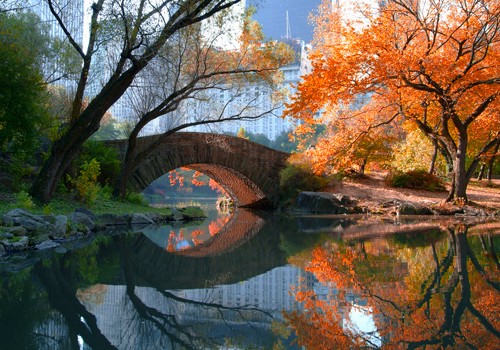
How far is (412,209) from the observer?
15.3 metres

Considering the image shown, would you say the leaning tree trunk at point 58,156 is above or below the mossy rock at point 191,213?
above

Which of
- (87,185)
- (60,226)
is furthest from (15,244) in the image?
(87,185)

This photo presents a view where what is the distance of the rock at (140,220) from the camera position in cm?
1246

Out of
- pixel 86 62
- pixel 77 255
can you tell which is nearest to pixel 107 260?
pixel 77 255

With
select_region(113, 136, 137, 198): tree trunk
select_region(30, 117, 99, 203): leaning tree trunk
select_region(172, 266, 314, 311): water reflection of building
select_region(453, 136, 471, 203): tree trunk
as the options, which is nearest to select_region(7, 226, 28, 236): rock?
select_region(30, 117, 99, 203): leaning tree trunk

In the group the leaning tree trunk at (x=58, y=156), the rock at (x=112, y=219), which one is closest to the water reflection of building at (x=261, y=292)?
the rock at (x=112, y=219)

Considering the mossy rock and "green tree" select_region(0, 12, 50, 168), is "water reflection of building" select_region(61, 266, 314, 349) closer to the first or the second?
"green tree" select_region(0, 12, 50, 168)

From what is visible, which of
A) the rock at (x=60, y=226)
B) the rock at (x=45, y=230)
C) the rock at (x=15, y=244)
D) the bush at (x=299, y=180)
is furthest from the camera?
the bush at (x=299, y=180)

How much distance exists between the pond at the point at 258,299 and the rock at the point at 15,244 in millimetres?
631

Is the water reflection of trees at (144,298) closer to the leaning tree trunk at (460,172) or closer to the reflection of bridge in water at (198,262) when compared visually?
the reflection of bridge in water at (198,262)

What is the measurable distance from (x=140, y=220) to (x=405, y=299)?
384 inches

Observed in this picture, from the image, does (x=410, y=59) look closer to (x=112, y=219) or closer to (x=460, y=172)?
(x=460, y=172)

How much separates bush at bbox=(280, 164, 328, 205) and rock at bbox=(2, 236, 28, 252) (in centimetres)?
1362

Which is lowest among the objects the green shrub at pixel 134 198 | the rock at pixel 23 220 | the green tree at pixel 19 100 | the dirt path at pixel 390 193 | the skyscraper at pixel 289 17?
the rock at pixel 23 220
